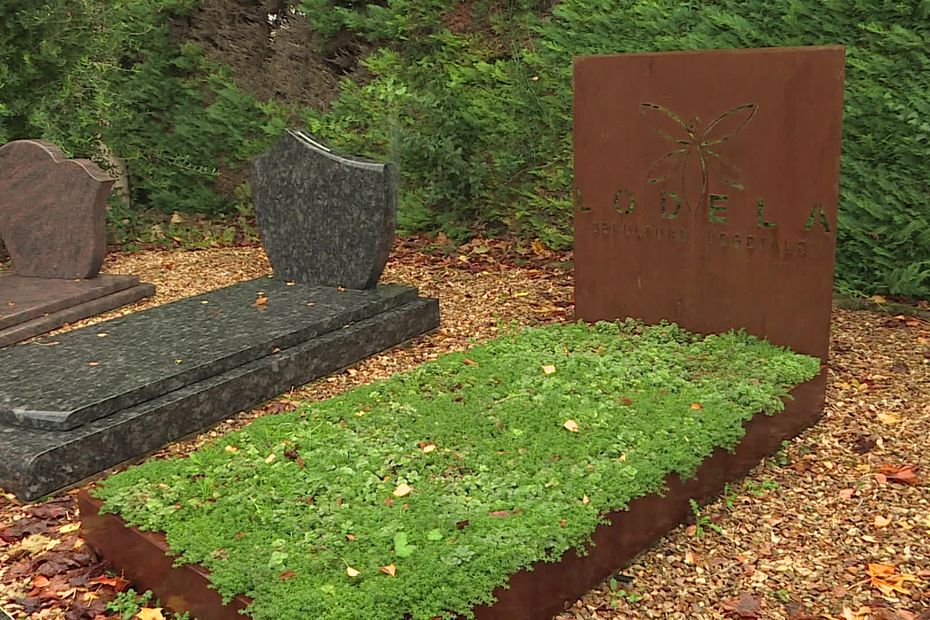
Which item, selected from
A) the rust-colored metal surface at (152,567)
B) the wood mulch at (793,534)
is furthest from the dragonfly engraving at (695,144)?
the rust-colored metal surface at (152,567)

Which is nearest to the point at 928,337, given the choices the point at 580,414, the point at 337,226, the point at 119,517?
the point at 580,414

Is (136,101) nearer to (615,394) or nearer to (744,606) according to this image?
(615,394)

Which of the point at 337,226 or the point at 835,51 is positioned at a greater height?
the point at 835,51

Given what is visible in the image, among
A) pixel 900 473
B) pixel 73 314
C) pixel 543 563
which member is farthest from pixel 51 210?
pixel 900 473

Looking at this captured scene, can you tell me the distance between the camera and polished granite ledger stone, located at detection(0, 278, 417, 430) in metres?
4.18

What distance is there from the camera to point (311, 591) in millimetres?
2670

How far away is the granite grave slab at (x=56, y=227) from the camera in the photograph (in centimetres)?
684

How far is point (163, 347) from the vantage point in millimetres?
4891

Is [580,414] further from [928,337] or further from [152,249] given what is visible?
[152,249]

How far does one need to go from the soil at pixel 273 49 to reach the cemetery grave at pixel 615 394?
466 cm

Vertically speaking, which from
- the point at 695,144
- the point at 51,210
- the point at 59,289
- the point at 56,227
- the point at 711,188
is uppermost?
the point at 695,144

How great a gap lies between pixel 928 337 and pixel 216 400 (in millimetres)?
4120

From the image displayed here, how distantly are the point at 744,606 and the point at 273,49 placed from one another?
8.09 m

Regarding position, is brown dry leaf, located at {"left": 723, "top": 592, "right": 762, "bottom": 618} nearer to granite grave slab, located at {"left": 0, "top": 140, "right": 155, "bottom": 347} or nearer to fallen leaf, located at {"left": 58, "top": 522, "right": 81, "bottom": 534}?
fallen leaf, located at {"left": 58, "top": 522, "right": 81, "bottom": 534}
